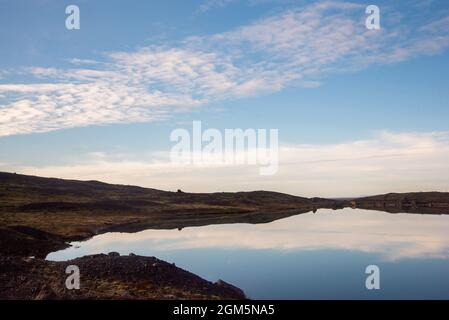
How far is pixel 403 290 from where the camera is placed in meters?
29.9

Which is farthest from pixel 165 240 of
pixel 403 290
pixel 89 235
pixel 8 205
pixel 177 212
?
pixel 8 205

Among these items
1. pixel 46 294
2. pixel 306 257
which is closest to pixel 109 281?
pixel 46 294

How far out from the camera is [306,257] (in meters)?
45.1

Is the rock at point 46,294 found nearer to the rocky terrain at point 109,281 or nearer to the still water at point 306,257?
the rocky terrain at point 109,281

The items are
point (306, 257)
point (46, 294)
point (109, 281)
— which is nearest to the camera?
point (46, 294)

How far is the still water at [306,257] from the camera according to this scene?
1201 inches

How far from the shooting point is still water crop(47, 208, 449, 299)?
30516 millimetres

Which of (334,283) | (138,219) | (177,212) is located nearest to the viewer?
(334,283)

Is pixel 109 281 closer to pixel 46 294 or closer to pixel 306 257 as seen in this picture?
pixel 46 294

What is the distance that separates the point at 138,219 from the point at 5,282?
7056 centimetres

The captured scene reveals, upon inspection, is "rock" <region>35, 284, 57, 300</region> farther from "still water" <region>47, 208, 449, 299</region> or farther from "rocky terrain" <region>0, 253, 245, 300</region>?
"still water" <region>47, 208, 449, 299</region>

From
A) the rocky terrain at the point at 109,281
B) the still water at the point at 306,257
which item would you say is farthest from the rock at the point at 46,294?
the still water at the point at 306,257

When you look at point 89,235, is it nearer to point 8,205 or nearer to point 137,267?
point 137,267
